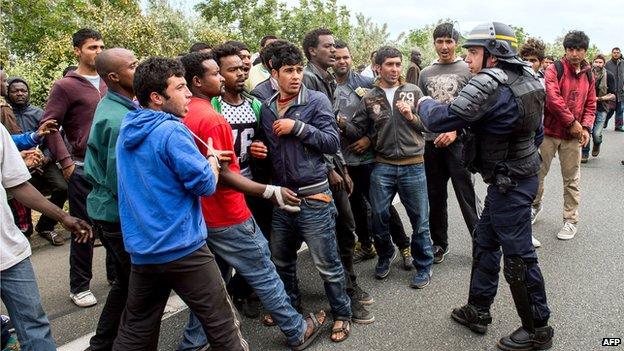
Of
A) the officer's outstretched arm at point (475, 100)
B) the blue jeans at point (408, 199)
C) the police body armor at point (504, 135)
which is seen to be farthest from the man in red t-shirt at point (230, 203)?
the blue jeans at point (408, 199)

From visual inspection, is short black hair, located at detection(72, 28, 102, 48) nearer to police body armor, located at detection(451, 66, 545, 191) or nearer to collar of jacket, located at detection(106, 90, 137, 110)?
collar of jacket, located at detection(106, 90, 137, 110)

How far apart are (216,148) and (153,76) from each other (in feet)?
1.74

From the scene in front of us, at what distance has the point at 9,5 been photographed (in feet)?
45.5

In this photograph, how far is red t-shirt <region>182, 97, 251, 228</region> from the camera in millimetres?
2779

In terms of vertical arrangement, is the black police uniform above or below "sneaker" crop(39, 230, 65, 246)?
above

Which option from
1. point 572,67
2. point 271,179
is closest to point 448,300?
point 271,179

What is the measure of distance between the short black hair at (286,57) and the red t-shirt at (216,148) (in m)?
0.58

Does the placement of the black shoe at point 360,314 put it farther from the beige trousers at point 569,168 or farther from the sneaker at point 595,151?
the sneaker at point 595,151

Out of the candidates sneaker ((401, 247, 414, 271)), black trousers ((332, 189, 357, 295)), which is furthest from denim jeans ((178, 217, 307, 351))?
sneaker ((401, 247, 414, 271))

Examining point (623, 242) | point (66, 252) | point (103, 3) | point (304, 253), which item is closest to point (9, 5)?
point (103, 3)

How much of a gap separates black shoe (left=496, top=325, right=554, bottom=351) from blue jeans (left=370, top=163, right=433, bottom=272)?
108cm

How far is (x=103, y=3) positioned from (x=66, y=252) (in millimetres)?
9602

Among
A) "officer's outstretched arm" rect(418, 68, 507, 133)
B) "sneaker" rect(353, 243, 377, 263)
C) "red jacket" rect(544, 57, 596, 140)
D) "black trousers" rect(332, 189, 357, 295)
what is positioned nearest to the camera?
"officer's outstretched arm" rect(418, 68, 507, 133)

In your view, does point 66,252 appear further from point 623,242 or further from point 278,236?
point 623,242
